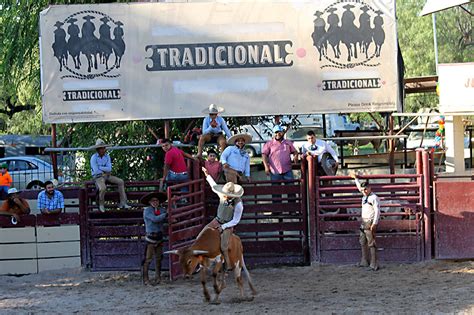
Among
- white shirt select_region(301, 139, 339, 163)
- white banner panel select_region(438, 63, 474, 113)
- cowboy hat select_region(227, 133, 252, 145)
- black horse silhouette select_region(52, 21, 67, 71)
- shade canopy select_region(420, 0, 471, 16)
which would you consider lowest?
white shirt select_region(301, 139, 339, 163)

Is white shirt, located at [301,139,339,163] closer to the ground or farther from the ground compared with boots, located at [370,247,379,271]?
farther from the ground

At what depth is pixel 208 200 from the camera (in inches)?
579

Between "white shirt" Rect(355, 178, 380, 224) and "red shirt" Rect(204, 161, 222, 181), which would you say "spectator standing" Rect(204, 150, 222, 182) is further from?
"white shirt" Rect(355, 178, 380, 224)

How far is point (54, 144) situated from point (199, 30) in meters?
3.42

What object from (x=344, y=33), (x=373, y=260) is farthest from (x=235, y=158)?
(x=344, y=33)

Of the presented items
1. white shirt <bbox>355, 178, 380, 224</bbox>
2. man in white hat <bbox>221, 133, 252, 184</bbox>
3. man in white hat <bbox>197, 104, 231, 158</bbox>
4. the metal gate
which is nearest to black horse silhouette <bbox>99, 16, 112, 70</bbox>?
man in white hat <bbox>197, 104, 231, 158</bbox>

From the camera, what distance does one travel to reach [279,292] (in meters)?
12.3

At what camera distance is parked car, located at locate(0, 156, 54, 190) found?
93.2 ft

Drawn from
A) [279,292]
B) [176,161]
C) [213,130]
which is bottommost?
[279,292]

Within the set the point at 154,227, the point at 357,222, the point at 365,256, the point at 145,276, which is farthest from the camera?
the point at 357,222

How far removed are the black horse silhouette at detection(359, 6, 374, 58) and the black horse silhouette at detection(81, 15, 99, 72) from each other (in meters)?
4.78

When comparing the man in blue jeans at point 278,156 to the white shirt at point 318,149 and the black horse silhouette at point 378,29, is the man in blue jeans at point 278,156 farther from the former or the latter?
the black horse silhouette at point 378,29

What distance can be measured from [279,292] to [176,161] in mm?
3253

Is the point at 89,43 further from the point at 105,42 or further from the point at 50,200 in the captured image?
the point at 50,200
